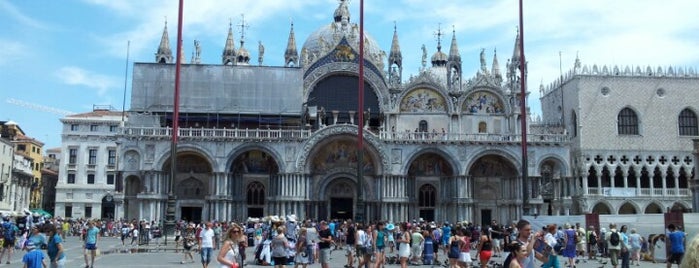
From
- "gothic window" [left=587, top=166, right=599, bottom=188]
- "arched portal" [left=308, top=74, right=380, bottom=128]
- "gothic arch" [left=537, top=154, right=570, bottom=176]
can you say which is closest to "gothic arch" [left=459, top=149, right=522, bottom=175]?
"gothic arch" [left=537, top=154, right=570, bottom=176]

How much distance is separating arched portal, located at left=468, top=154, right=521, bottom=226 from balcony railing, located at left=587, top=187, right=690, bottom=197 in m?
8.18

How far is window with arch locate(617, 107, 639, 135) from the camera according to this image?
57.7 m

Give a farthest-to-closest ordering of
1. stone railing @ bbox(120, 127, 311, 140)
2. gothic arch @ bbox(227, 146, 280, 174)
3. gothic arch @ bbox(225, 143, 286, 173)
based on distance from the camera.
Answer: gothic arch @ bbox(227, 146, 280, 174), gothic arch @ bbox(225, 143, 286, 173), stone railing @ bbox(120, 127, 311, 140)

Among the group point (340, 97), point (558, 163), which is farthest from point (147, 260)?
point (558, 163)

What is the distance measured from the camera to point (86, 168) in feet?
243

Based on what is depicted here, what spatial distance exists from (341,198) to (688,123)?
98.8 ft

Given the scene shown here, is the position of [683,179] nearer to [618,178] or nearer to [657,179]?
[657,179]

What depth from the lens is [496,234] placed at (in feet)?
99.7

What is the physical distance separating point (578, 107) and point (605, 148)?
3.97m

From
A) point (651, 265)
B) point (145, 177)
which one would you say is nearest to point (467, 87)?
point (145, 177)

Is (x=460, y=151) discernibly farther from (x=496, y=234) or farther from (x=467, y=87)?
(x=496, y=234)

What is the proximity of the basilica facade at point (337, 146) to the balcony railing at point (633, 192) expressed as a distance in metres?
0.41

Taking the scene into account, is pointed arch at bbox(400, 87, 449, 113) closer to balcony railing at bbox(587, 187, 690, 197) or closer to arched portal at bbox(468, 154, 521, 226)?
arched portal at bbox(468, 154, 521, 226)

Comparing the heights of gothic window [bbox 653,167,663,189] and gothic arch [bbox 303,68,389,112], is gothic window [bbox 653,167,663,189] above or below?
below
